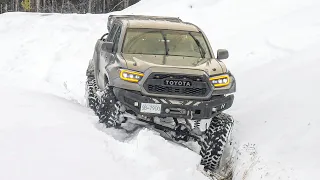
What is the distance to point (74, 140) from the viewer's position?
511 centimetres

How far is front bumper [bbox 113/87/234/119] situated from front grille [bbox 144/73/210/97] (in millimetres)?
106

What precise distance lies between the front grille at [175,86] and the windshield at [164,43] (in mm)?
1110

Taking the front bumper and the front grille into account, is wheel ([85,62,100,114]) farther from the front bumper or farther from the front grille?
the front grille

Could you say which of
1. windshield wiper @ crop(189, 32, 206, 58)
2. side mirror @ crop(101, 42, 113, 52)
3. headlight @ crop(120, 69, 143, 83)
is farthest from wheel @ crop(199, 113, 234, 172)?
side mirror @ crop(101, 42, 113, 52)

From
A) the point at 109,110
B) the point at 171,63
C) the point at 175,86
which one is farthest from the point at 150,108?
the point at 171,63

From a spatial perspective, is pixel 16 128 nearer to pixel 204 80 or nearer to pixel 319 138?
pixel 204 80

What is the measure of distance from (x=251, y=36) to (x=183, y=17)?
3.90 meters

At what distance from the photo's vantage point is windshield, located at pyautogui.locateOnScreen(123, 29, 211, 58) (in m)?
7.27

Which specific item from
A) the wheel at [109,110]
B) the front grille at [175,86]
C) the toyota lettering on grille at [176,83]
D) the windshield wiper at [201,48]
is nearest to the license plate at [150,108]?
the front grille at [175,86]

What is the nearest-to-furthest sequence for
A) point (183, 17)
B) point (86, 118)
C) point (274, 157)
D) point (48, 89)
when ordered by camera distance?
point (274, 157), point (86, 118), point (48, 89), point (183, 17)

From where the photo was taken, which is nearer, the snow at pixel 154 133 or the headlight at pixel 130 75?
the snow at pixel 154 133

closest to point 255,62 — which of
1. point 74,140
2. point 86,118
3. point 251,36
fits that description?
point 251,36

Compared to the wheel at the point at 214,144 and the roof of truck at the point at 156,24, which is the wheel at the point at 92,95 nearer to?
the roof of truck at the point at 156,24

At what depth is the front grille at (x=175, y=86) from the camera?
20.1 ft
